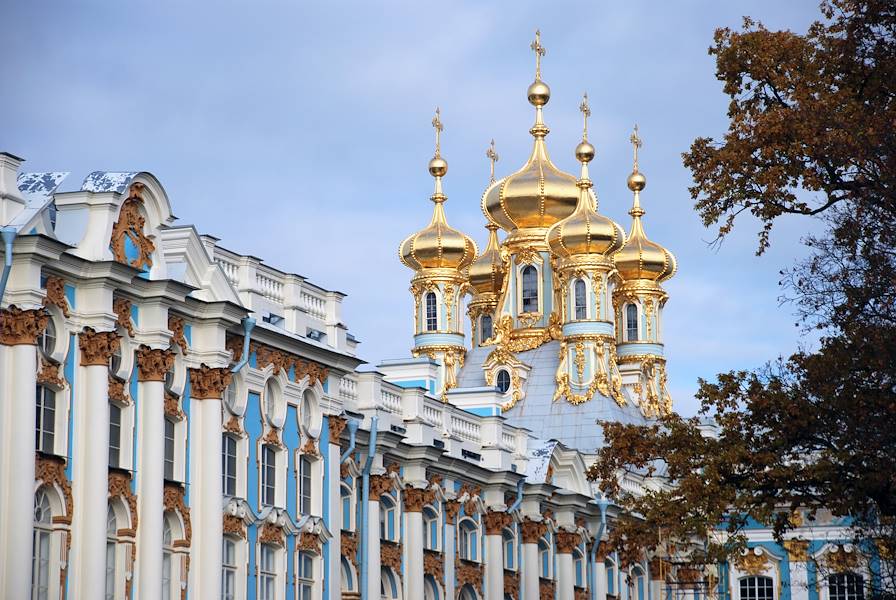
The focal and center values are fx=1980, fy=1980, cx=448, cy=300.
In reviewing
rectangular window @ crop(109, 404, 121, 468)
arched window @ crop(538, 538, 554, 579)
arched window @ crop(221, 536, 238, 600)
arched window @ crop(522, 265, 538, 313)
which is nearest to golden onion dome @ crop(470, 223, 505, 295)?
arched window @ crop(522, 265, 538, 313)

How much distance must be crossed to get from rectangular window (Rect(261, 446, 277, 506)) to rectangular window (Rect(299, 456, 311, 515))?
3.18ft

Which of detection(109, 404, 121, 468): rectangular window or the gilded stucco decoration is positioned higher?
the gilded stucco decoration

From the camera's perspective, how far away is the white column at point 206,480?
104 ft

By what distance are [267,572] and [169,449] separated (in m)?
4.01

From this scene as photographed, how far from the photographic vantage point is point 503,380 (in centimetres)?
6519

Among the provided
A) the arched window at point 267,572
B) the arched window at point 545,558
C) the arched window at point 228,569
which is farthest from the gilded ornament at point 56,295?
the arched window at point 545,558

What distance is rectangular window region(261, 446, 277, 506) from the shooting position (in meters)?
34.5

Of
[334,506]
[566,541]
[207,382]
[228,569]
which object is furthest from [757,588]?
[207,382]

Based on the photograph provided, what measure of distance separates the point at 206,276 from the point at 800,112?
454 inches

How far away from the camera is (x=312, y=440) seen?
3622cm

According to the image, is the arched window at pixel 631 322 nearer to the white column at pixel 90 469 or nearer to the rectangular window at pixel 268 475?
the rectangular window at pixel 268 475

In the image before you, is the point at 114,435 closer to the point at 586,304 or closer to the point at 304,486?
the point at 304,486

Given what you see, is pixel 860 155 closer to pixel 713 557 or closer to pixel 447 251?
pixel 713 557

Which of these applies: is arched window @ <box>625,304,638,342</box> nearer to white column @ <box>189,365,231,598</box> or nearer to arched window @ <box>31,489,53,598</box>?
white column @ <box>189,365,231,598</box>
